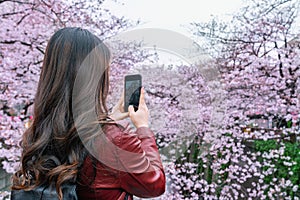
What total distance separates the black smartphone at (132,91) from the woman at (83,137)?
0.41 feet

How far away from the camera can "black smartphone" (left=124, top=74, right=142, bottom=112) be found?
87 cm

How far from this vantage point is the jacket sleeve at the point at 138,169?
0.70 m

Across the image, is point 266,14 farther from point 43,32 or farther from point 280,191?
point 43,32

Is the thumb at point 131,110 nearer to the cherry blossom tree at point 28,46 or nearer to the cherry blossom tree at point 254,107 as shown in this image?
the cherry blossom tree at point 28,46

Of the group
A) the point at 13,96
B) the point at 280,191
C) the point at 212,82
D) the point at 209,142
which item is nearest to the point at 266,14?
the point at 212,82

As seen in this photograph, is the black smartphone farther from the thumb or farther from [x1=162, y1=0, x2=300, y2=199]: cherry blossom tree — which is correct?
[x1=162, y1=0, x2=300, y2=199]: cherry blossom tree

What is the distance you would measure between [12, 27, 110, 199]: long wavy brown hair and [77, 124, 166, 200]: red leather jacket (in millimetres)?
31

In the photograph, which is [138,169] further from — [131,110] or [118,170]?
[131,110]

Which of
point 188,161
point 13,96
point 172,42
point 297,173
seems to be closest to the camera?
point 172,42

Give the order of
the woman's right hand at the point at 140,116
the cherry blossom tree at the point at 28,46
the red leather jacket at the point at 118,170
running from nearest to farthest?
the red leather jacket at the point at 118,170, the woman's right hand at the point at 140,116, the cherry blossom tree at the point at 28,46

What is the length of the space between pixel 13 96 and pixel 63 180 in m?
2.40

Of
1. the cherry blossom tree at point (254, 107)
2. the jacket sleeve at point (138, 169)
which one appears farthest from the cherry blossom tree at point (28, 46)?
the jacket sleeve at point (138, 169)

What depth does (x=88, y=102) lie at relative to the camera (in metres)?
0.71

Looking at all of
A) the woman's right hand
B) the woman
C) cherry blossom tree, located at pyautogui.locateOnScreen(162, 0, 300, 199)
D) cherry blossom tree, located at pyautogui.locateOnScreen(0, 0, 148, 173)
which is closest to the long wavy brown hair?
the woman
